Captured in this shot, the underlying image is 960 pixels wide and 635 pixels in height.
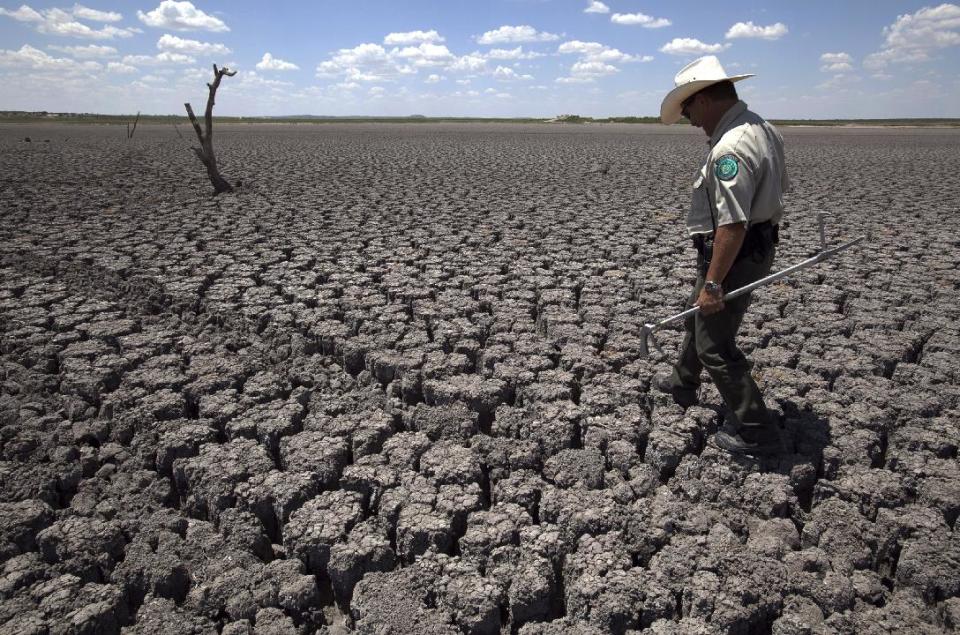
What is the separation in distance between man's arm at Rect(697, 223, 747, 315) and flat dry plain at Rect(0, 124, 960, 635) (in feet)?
2.39

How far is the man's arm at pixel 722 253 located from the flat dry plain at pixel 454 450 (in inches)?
28.6

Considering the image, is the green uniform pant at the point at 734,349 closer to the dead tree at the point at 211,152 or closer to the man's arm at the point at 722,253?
the man's arm at the point at 722,253

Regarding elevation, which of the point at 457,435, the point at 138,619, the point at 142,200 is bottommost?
the point at 138,619

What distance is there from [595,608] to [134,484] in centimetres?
200

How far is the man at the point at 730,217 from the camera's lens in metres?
2.27

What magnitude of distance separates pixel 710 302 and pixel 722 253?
210mm

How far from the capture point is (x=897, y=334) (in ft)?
13.0

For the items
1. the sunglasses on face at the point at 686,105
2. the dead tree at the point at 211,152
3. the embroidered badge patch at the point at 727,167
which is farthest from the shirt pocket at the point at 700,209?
the dead tree at the point at 211,152

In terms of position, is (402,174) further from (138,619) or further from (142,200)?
(138,619)

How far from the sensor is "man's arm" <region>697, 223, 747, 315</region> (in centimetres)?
231

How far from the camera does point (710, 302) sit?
7.98 ft

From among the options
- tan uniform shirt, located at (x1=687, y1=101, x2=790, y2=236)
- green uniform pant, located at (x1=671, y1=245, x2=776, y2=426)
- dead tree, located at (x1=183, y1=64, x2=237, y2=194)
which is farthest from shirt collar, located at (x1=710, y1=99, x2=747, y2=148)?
dead tree, located at (x1=183, y1=64, x2=237, y2=194)

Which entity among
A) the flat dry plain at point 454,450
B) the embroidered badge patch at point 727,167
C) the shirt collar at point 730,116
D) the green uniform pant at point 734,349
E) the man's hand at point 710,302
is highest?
the shirt collar at point 730,116

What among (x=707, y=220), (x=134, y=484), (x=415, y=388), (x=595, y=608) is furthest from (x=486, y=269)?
(x=595, y=608)
